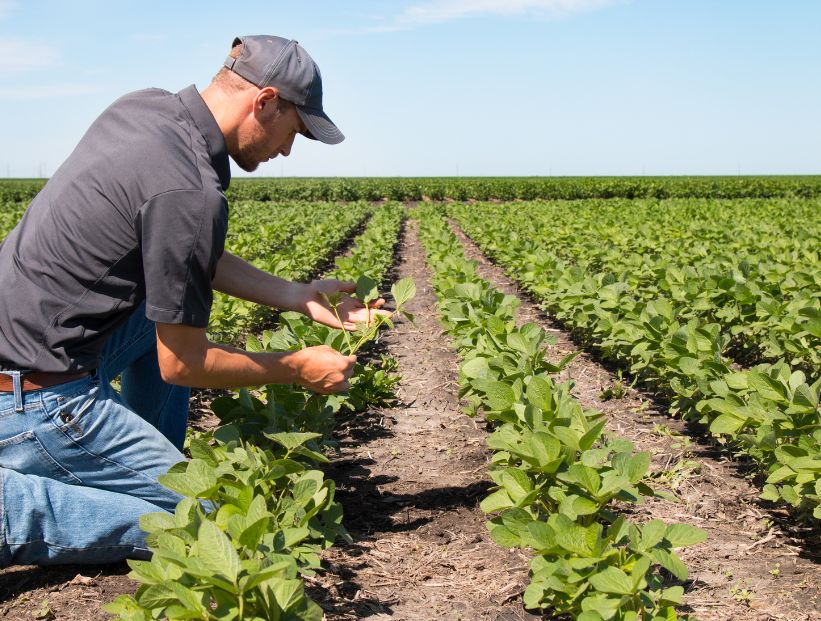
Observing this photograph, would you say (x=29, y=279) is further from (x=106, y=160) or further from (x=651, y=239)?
(x=651, y=239)

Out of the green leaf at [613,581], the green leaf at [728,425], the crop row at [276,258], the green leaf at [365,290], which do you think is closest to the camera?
the green leaf at [613,581]

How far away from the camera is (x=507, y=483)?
246 cm

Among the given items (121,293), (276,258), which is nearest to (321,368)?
(121,293)

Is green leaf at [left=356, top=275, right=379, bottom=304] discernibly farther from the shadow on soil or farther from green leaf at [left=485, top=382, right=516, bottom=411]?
the shadow on soil

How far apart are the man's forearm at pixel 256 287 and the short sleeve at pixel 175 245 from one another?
854mm

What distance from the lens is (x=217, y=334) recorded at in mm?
5363

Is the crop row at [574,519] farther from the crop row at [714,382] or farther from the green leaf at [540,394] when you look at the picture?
the crop row at [714,382]

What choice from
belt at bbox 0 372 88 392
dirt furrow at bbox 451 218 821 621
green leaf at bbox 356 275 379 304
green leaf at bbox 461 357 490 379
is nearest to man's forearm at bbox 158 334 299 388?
belt at bbox 0 372 88 392

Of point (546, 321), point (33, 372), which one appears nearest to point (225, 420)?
point (33, 372)

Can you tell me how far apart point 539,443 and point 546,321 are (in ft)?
18.2

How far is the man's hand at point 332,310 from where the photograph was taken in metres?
3.11

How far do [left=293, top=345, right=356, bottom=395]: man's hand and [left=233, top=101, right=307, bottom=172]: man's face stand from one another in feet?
2.16

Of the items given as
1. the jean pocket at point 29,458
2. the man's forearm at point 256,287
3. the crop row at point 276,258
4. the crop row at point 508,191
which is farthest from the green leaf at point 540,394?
the crop row at point 508,191

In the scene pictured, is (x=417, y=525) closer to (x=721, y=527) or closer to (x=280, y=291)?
(x=280, y=291)
